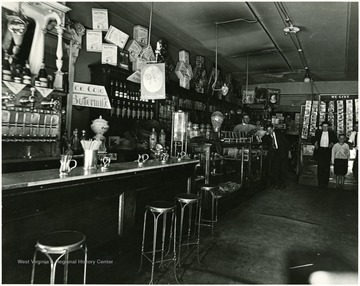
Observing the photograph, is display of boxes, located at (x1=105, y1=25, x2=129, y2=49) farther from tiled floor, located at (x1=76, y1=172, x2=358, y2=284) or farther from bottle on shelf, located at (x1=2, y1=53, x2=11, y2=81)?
tiled floor, located at (x1=76, y1=172, x2=358, y2=284)

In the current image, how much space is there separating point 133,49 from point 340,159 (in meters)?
5.38

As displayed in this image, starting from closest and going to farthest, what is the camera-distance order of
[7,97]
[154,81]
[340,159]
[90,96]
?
[7,97], [154,81], [90,96], [340,159]

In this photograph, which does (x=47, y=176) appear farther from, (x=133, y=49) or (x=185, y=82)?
(x=185, y=82)

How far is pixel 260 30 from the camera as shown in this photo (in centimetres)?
523

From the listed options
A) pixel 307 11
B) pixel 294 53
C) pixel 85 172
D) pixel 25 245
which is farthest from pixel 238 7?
pixel 25 245

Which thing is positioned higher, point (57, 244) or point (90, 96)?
point (90, 96)

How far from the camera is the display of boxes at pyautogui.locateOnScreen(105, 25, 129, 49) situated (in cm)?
444

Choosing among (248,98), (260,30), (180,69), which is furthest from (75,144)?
(248,98)

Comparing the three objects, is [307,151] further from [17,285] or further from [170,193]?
[17,285]

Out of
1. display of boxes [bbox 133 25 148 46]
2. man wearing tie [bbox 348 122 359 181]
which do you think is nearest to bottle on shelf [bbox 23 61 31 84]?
display of boxes [bbox 133 25 148 46]

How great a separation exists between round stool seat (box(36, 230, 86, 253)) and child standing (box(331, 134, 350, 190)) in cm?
676

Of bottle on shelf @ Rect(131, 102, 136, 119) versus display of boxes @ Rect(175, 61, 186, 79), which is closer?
bottle on shelf @ Rect(131, 102, 136, 119)

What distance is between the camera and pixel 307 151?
766 centimetres

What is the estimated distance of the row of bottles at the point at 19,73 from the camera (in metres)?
2.77
